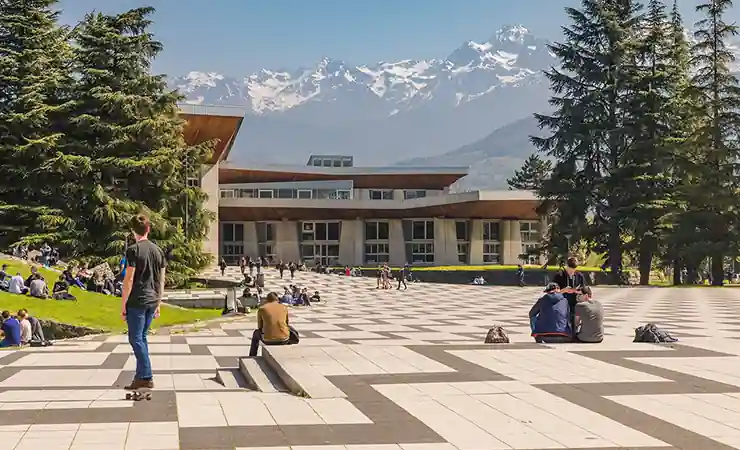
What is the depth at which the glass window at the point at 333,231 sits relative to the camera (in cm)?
7431

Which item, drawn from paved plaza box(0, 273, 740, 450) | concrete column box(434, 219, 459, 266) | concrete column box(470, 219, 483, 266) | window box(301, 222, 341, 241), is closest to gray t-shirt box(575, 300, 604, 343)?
Result: paved plaza box(0, 273, 740, 450)

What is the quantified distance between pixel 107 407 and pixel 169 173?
32.3 m

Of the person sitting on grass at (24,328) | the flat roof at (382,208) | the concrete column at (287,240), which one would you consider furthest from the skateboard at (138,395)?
the concrete column at (287,240)

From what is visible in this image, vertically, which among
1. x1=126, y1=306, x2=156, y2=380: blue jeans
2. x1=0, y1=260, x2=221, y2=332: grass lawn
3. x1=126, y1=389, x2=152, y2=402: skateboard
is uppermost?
x1=126, y1=306, x2=156, y2=380: blue jeans

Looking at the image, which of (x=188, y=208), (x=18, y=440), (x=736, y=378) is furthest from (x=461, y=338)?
(x=188, y=208)

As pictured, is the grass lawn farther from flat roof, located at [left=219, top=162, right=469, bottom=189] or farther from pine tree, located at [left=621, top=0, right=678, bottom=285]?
flat roof, located at [left=219, top=162, right=469, bottom=189]

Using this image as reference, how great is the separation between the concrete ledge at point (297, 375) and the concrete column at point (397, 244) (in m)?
63.3

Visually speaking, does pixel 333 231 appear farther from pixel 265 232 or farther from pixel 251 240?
pixel 251 240

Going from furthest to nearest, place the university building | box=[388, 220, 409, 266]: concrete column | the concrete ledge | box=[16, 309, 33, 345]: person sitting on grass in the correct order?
box=[388, 220, 409, 266]: concrete column
the university building
box=[16, 309, 33, 345]: person sitting on grass
the concrete ledge

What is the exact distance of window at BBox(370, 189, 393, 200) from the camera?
80.4 meters

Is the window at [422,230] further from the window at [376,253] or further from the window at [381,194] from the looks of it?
the window at [381,194]

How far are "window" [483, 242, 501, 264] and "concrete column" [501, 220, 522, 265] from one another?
1.88ft

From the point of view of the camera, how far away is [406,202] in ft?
231

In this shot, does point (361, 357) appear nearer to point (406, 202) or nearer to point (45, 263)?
point (45, 263)
